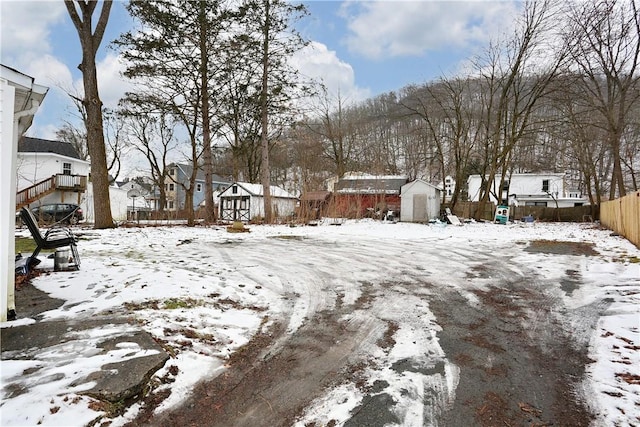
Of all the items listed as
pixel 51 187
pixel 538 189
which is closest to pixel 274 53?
pixel 51 187

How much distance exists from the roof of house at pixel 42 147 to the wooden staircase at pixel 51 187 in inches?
114

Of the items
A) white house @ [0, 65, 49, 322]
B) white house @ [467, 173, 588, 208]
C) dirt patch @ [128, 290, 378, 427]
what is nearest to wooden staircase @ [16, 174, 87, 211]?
white house @ [0, 65, 49, 322]

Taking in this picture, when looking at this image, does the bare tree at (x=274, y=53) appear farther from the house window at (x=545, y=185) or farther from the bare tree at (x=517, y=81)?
the house window at (x=545, y=185)

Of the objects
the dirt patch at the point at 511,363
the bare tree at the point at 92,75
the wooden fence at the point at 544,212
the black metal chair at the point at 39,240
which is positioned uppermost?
the bare tree at the point at 92,75

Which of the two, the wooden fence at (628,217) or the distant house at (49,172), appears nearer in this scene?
the wooden fence at (628,217)

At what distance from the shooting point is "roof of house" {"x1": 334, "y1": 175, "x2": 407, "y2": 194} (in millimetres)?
26819

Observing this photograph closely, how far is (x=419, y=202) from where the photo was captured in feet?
70.2

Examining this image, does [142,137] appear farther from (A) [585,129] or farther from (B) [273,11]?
(A) [585,129]

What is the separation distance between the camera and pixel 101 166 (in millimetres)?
11008

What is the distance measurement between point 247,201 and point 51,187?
43.6 feet

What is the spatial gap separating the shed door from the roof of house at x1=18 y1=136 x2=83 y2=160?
2640 cm

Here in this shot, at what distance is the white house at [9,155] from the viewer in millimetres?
2867

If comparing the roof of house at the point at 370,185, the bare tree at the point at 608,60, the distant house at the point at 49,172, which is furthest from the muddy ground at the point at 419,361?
the distant house at the point at 49,172

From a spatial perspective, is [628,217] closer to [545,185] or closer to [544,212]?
[544,212]
